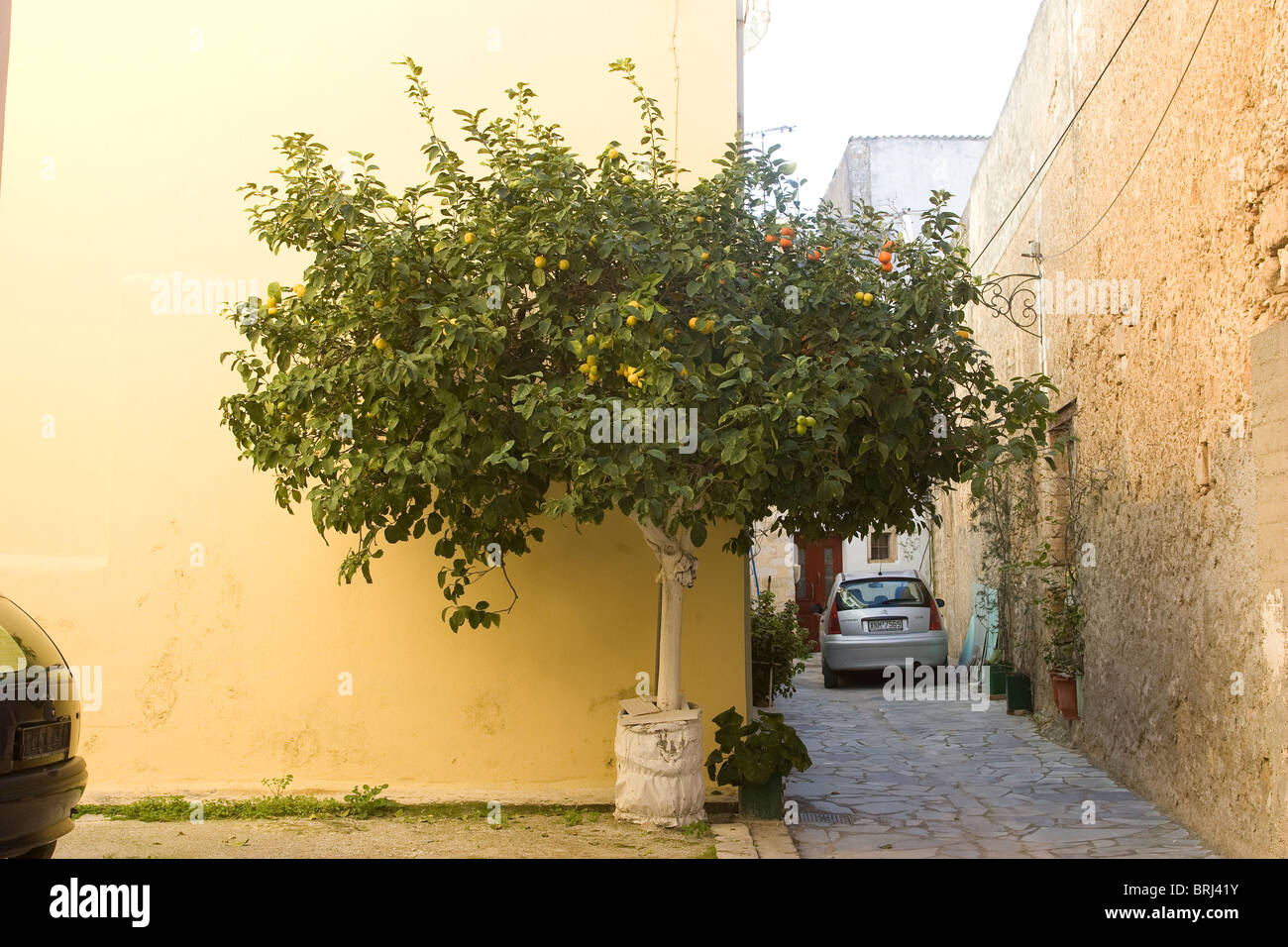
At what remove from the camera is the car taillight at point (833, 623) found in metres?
13.9

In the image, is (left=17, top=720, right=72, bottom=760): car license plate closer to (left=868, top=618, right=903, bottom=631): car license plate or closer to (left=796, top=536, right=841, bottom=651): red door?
(left=868, top=618, right=903, bottom=631): car license plate

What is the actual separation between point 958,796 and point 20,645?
570cm

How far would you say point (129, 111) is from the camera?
7633mm

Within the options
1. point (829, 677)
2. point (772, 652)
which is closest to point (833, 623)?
point (829, 677)

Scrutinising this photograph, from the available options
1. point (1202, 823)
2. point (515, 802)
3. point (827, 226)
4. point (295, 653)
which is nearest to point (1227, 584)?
point (1202, 823)

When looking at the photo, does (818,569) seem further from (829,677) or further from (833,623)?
(833,623)

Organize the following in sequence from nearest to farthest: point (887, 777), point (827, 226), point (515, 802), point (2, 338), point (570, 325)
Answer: point (570, 325) → point (827, 226) → point (515, 802) → point (2, 338) → point (887, 777)

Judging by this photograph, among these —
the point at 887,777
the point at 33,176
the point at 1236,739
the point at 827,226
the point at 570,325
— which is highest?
the point at 33,176

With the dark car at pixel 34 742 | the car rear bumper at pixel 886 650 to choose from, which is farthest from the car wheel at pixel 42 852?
the car rear bumper at pixel 886 650

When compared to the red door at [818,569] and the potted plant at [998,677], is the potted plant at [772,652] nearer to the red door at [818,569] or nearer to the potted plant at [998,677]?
the potted plant at [998,677]

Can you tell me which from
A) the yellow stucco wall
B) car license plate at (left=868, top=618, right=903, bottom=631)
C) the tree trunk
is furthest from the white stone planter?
car license plate at (left=868, top=618, right=903, bottom=631)

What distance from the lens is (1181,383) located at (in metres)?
6.77

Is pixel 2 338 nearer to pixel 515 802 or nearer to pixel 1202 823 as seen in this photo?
pixel 515 802

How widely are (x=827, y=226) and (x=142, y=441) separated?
4.59m
